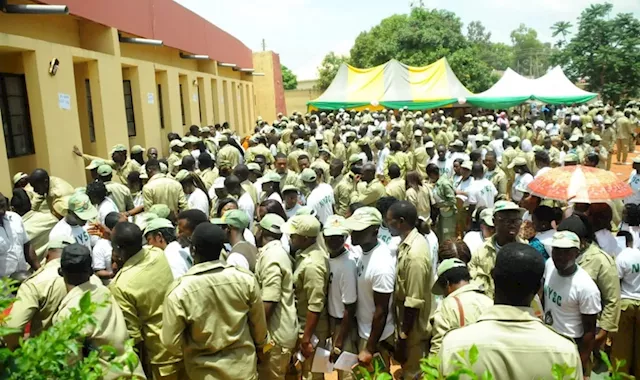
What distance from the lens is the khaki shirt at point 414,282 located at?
13.4 ft

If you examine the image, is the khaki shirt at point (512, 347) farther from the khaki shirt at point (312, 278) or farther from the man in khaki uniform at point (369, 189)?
the man in khaki uniform at point (369, 189)

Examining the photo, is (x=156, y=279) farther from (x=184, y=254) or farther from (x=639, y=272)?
(x=639, y=272)

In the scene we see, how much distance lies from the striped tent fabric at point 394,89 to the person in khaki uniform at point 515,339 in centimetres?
2206

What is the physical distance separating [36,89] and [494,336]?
25.5 ft

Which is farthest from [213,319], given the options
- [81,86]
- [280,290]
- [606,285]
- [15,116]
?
[81,86]

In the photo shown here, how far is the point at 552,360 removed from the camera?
7.40ft

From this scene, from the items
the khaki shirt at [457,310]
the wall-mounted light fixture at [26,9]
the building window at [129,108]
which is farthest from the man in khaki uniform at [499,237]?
the building window at [129,108]

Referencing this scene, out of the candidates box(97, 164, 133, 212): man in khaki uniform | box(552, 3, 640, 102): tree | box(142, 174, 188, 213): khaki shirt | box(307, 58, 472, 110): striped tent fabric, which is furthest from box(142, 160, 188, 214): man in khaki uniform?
box(552, 3, 640, 102): tree

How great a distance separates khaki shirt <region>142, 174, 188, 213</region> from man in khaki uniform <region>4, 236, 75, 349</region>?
119 inches

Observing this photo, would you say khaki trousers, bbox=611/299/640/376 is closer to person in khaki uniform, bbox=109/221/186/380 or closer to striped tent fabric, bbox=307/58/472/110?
person in khaki uniform, bbox=109/221/186/380

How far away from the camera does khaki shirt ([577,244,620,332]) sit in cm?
404

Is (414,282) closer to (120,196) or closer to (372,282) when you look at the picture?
(372,282)

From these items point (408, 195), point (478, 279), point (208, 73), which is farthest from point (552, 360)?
point (208, 73)

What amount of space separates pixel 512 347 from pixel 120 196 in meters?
5.63
